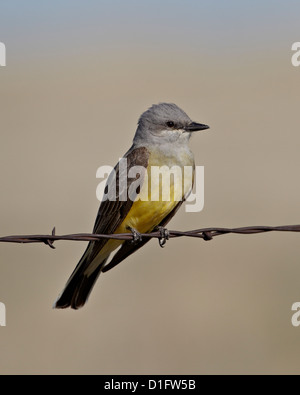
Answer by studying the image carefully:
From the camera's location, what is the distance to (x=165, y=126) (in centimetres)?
774

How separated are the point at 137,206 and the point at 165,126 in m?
1.04

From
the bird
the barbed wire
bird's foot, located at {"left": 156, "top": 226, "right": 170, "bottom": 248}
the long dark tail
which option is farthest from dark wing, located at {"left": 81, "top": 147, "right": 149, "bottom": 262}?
the barbed wire

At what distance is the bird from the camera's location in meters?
7.06

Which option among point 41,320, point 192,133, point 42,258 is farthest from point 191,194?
point 42,258

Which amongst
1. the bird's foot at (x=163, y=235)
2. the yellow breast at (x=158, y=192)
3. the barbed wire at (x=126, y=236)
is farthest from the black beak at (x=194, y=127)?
the barbed wire at (x=126, y=236)

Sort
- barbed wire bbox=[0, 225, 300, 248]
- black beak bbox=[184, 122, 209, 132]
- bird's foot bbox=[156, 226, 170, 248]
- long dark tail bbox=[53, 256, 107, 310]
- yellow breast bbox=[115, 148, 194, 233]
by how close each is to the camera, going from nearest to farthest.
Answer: barbed wire bbox=[0, 225, 300, 248] < bird's foot bbox=[156, 226, 170, 248] < yellow breast bbox=[115, 148, 194, 233] < long dark tail bbox=[53, 256, 107, 310] < black beak bbox=[184, 122, 209, 132]

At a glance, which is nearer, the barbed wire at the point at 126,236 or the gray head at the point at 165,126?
the barbed wire at the point at 126,236

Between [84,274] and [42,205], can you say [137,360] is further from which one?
[42,205]

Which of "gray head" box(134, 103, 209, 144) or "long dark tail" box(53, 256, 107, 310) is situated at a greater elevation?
"gray head" box(134, 103, 209, 144)

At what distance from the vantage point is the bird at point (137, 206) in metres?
7.06

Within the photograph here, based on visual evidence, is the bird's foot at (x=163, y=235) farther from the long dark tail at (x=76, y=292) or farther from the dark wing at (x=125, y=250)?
the long dark tail at (x=76, y=292)

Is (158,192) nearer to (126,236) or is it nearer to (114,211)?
(114,211)

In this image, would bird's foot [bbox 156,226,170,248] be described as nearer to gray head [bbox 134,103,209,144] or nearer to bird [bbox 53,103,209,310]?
bird [bbox 53,103,209,310]

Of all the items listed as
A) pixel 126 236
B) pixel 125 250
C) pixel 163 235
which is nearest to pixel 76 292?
pixel 125 250
